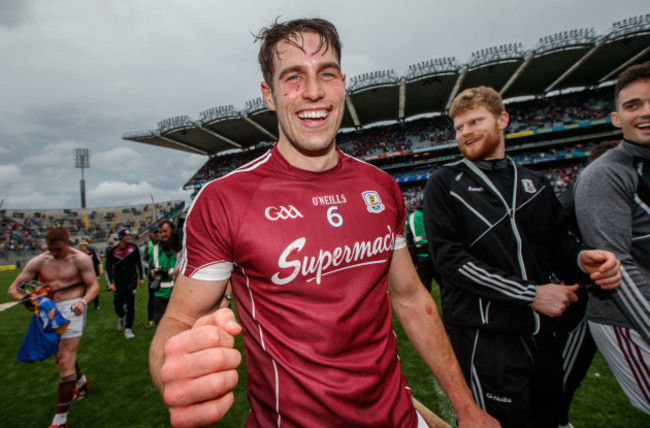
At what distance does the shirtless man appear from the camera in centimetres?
357

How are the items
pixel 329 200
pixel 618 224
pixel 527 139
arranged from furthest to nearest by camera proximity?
pixel 527 139 → pixel 618 224 → pixel 329 200

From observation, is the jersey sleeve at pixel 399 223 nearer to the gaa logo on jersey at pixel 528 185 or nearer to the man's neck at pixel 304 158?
the man's neck at pixel 304 158

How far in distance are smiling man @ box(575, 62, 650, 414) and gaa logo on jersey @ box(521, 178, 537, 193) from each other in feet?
0.84

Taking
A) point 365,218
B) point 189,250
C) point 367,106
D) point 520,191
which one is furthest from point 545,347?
point 367,106

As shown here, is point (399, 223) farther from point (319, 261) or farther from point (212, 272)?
point (212, 272)

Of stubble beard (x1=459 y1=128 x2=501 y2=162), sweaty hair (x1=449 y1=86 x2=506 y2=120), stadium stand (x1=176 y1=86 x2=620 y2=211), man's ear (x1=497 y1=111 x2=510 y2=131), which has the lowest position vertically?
stubble beard (x1=459 y1=128 x2=501 y2=162)

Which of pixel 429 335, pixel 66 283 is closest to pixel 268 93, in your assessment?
→ pixel 429 335

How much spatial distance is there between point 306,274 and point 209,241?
0.45m

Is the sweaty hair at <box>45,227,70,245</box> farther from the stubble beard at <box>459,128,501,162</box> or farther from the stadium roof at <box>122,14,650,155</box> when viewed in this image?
the stadium roof at <box>122,14,650,155</box>

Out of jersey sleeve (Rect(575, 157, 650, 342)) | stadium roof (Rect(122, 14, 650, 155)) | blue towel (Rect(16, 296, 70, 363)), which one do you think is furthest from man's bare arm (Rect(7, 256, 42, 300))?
stadium roof (Rect(122, 14, 650, 155))

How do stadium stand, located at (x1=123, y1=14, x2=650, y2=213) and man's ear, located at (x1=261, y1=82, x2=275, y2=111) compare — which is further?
stadium stand, located at (x1=123, y1=14, x2=650, y2=213)

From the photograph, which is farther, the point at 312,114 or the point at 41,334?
the point at 41,334

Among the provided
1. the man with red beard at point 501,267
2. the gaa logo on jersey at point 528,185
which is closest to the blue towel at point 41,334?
the man with red beard at point 501,267

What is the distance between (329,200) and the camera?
1449 millimetres
